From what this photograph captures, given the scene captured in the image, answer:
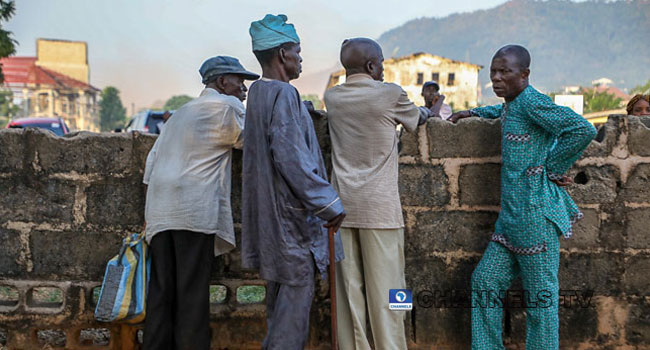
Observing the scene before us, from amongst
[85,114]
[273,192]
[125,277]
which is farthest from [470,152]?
[85,114]

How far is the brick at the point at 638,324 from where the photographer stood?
341 centimetres

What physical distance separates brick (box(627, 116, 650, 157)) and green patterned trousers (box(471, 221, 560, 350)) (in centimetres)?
88

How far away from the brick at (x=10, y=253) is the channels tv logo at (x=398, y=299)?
7.64ft

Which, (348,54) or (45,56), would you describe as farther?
(45,56)

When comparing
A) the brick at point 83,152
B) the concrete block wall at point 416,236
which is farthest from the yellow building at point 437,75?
the brick at point 83,152

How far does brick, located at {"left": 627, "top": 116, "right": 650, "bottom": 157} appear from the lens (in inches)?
131

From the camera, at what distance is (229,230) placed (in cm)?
320

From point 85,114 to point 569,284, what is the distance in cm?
6950

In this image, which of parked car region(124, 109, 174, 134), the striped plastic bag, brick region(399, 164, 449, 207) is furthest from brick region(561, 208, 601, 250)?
parked car region(124, 109, 174, 134)

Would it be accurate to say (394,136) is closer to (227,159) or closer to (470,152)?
(470,152)

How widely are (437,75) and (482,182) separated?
42.0 m

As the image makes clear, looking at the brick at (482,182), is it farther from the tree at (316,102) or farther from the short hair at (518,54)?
the tree at (316,102)

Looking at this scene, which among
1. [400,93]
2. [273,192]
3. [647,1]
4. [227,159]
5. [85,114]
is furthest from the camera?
[647,1]

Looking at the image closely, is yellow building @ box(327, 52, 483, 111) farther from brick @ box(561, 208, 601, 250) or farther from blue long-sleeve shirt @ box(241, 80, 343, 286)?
blue long-sleeve shirt @ box(241, 80, 343, 286)
